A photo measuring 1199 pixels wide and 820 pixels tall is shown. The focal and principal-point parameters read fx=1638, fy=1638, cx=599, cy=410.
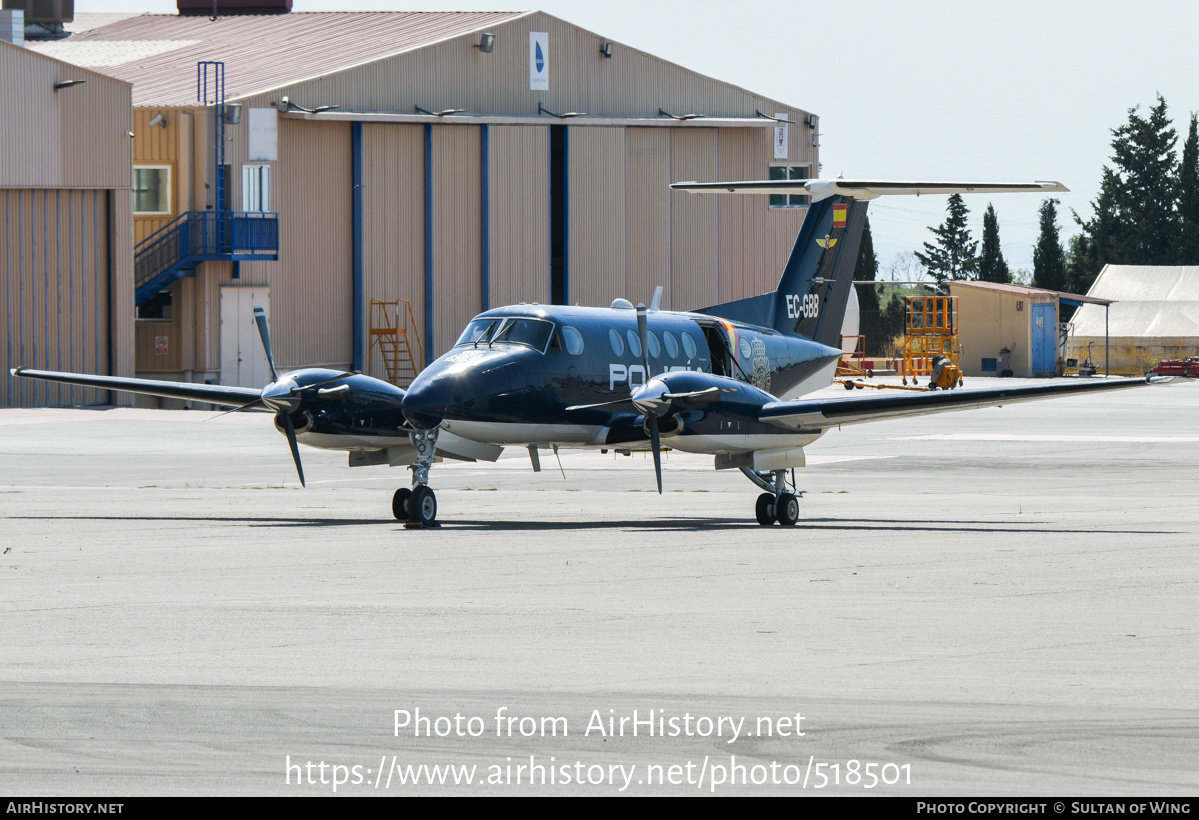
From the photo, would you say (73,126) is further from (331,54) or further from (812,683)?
(812,683)

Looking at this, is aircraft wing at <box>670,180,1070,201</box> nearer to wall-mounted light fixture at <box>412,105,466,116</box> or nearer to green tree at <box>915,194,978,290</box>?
wall-mounted light fixture at <box>412,105,466,116</box>

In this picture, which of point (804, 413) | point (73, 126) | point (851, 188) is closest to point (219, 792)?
point (804, 413)

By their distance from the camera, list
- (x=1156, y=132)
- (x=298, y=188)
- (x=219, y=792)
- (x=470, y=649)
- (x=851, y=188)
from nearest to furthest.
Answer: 1. (x=219, y=792)
2. (x=470, y=649)
3. (x=851, y=188)
4. (x=298, y=188)
5. (x=1156, y=132)

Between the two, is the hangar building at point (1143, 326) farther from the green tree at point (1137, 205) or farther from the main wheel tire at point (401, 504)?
the main wheel tire at point (401, 504)

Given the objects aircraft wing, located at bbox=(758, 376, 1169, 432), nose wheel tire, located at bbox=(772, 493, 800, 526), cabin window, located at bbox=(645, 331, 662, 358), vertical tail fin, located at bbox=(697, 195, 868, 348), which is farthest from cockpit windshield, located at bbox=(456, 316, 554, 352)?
vertical tail fin, located at bbox=(697, 195, 868, 348)

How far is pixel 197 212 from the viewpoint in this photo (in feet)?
169

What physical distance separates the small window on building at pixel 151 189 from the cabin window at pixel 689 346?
32.7 m

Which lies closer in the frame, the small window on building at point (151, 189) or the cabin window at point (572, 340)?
the cabin window at point (572, 340)

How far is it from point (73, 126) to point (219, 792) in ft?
147

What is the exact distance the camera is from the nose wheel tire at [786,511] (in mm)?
21484

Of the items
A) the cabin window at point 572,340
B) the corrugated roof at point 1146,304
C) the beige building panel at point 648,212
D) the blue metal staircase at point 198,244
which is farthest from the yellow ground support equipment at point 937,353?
the cabin window at point 572,340

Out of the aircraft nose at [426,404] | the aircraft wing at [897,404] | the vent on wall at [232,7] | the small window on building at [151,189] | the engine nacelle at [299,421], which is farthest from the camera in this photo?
Result: the vent on wall at [232,7]

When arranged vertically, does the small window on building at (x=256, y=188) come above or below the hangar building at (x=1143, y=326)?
above

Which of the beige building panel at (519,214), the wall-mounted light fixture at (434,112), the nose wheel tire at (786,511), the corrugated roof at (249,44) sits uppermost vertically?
the corrugated roof at (249,44)
